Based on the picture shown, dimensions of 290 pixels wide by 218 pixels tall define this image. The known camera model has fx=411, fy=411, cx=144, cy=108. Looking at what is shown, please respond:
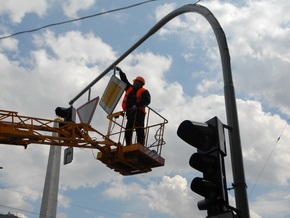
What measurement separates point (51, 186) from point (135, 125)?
15.2m

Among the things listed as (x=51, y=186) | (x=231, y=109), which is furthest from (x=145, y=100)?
(x=51, y=186)

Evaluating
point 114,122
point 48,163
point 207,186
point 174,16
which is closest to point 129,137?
point 114,122

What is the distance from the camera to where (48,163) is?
83.5 ft

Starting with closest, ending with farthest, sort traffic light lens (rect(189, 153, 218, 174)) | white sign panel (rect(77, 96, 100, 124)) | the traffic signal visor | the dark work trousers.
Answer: traffic light lens (rect(189, 153, 218, 174))
the traffic signal visor
white sign panel (rect(77, 96, 100, 124))
the dark work trousers

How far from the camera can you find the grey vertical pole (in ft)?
81.2

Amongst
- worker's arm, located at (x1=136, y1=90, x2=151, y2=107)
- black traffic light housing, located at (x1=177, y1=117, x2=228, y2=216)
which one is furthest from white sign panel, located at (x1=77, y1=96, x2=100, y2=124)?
black traffic light housing, located at (x1=177, y1=117, x2=228, y2=216)

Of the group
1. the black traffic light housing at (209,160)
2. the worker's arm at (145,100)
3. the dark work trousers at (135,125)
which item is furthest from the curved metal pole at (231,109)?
the dark work trousers at (135,125)

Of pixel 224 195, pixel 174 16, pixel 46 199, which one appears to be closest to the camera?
pixel 224 195

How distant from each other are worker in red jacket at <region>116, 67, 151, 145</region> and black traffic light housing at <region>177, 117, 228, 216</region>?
6.45 metres

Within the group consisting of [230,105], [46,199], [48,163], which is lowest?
[230,105]

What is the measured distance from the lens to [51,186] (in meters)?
25.3

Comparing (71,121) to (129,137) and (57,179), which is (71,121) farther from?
(57,179)

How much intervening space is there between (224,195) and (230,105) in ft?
5.10

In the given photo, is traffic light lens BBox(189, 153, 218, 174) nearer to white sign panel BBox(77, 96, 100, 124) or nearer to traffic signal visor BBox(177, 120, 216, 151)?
traffic signal visor BBox(177, 120, 216, 151)
